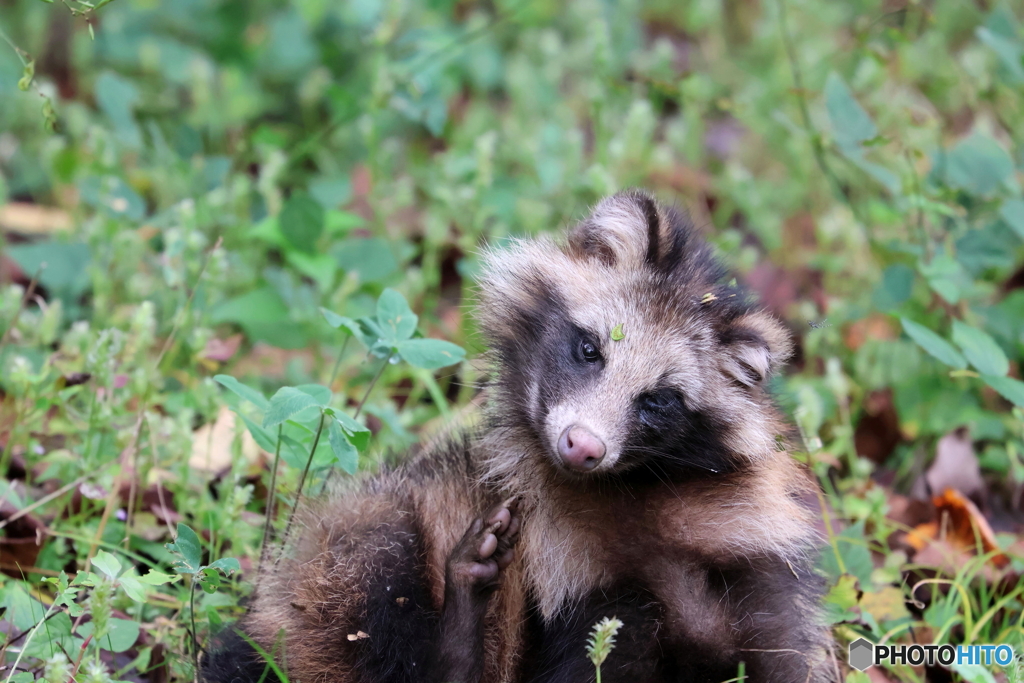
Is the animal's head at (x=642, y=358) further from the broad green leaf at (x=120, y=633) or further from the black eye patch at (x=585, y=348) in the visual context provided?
the broad green leaf at (x=120, y=633)

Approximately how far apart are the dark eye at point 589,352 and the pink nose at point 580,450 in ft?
1.32

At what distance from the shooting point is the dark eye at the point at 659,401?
3.84 metres

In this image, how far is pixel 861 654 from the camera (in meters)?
4.36

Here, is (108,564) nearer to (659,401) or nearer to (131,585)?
(131,585)

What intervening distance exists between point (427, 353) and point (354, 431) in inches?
20.8

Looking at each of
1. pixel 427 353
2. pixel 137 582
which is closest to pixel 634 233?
pixel 427 353

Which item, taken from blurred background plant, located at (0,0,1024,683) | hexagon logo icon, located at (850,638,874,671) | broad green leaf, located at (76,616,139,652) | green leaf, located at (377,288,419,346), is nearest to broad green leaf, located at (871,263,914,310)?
blurred background plant, located at (0,0,1024,683)

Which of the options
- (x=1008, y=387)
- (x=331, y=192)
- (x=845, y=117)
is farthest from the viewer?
(x=331, y=192)

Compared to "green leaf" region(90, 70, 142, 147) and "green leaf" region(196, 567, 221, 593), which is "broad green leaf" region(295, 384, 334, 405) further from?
"green leaf" region(90, 70, 142, 147)

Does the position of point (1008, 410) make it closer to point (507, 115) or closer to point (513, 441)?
point (513, 441)

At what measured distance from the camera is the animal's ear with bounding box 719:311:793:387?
3.86m

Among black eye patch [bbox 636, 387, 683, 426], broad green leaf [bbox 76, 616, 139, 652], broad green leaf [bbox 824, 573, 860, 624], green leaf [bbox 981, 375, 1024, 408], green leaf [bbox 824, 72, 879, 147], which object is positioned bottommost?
broad green leaf [bbox 824, 573, 860, 624]

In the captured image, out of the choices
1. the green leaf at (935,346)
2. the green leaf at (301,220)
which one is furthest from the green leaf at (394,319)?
the green leaf at (935,346)

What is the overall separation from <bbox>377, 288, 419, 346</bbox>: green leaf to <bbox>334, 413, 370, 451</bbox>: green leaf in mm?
466
